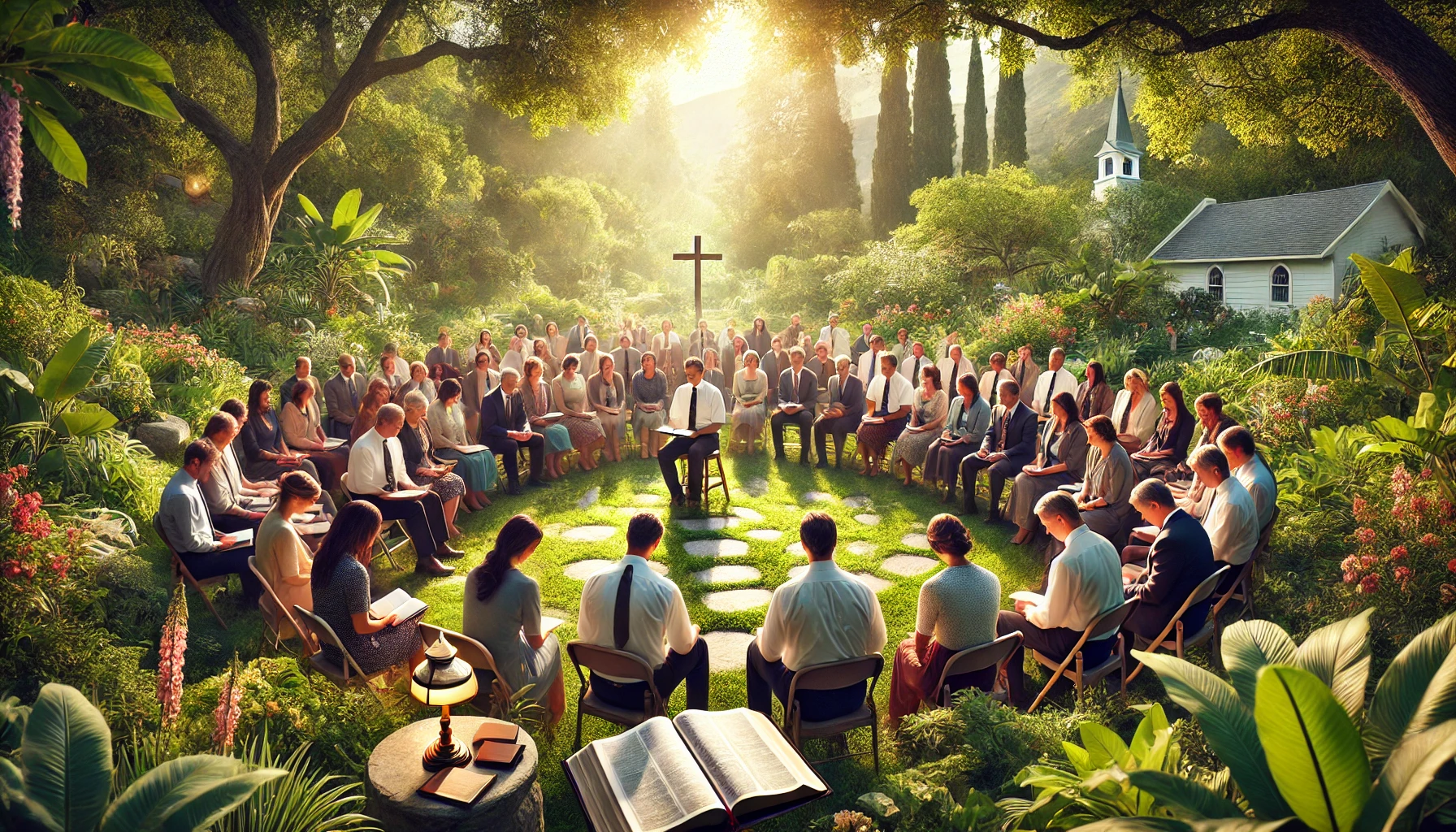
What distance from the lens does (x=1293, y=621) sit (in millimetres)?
6004

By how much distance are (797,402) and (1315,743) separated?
1029cm

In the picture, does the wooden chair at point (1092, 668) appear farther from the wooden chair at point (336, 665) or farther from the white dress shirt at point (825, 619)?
the wooden chair at point (336, 665)

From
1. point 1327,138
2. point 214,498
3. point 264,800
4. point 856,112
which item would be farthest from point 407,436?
point 856,112

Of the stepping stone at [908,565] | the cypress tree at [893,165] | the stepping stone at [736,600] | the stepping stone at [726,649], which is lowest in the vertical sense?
the stepping stone at [726,649]

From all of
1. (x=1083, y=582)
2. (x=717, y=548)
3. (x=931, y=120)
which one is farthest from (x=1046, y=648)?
(x=931, y=120)

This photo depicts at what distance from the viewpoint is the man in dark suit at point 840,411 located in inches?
462

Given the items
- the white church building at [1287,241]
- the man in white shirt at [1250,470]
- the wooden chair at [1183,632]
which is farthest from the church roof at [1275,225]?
the wooden chair at [1183,632]

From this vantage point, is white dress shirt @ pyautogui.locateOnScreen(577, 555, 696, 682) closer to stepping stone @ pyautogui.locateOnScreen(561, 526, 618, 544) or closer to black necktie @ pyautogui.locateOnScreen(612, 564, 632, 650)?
black necktie @ pyautogui.locateOnScreen(612, 564, 632, 650)

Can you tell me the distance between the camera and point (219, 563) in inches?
245

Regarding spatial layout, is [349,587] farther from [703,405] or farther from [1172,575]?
[703,405]

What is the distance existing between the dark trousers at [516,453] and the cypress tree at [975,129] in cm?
2665

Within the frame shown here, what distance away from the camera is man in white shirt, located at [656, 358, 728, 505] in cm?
998

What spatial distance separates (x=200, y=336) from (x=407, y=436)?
19.7 feet

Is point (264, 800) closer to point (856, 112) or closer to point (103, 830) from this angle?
point (103, 830)
